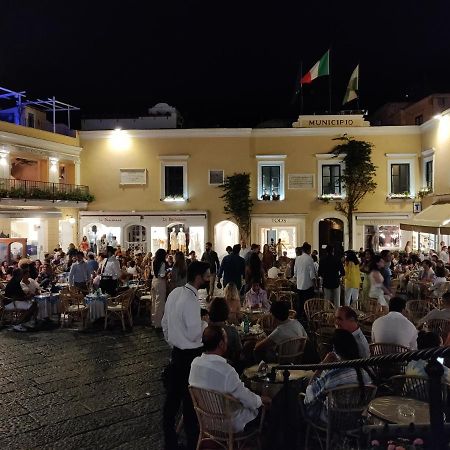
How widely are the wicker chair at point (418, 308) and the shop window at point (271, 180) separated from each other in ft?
45.3

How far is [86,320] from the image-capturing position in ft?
35.1

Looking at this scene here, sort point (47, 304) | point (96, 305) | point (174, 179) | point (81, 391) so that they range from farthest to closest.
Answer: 1. point (174, 179)
2. point (47, 304)
3. point (96, 305)
4. point (81, 391)

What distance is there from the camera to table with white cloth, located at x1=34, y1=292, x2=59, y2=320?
36.7 ft

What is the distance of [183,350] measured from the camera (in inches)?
193

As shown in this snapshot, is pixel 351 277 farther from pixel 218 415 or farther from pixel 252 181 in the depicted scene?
pixel 252 181

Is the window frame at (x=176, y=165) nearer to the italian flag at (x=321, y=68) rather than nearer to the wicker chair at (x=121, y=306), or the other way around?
the italian flag at (x=321, y=68)

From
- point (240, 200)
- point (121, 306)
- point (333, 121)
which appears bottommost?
point (121, 306)

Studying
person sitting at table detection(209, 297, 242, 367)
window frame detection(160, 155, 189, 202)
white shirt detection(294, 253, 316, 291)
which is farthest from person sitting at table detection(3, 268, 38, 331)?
window frame detection(160, 155, 189, 202)

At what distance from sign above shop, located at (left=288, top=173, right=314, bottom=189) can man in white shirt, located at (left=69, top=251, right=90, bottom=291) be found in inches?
512

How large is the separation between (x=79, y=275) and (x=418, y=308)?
8.18 meters

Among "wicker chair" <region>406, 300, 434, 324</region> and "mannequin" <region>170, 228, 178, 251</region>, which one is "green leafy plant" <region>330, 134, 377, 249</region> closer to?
"mannequin" <region>170, 228, 178, 251</region>

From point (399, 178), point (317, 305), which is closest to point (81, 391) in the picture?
point (317, 305)

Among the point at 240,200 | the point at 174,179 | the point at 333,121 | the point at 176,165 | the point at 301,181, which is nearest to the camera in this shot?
the point at 240,200

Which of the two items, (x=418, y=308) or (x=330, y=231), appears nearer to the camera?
(x=418, y=308)
